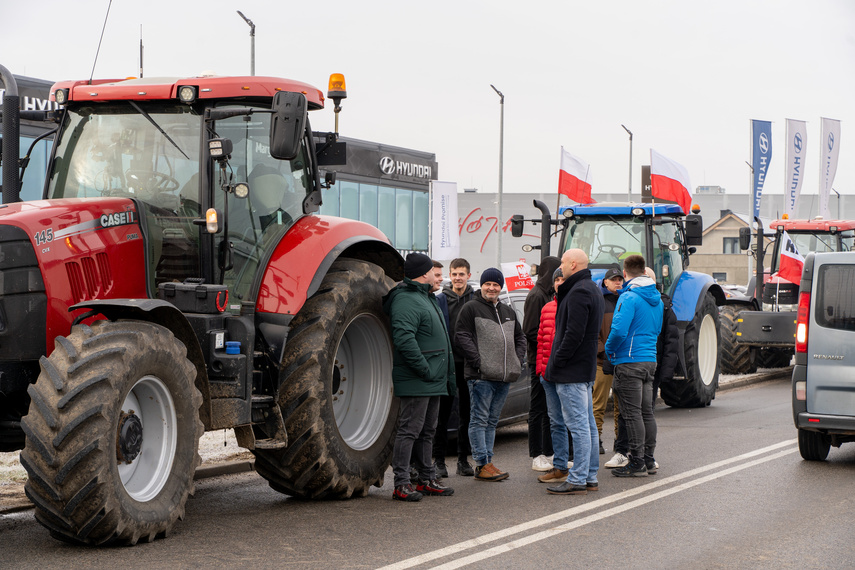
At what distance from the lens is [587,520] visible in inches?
281

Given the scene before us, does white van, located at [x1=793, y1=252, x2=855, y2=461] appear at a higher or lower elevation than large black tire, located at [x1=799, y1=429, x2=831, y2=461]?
higher

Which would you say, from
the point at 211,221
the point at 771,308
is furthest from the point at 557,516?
the point at 771,308

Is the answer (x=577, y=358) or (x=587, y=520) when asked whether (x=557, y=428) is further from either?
(x=587, y=520)

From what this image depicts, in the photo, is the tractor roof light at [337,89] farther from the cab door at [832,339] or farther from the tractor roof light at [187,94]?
the cab door at [832,339]

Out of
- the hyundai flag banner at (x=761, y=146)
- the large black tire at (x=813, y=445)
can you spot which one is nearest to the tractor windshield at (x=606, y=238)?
the large black tire at (x=813, y=445)

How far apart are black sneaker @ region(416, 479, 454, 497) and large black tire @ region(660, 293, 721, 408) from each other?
19.6ft

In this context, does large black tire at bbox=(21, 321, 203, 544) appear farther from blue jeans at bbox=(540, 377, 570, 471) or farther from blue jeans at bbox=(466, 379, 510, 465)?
blue jeans at bbox=(540, 377, 570, 471)

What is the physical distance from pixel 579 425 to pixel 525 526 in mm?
1512

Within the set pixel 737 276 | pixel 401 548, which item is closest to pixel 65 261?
pixel 401 548

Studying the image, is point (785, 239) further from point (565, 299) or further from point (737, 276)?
point (737, 276)

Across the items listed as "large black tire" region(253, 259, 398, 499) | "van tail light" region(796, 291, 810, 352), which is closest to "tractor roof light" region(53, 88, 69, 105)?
"large black tire" region(253, 259, 398, 499)

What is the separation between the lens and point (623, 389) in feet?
29.5

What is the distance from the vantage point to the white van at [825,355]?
927 cm

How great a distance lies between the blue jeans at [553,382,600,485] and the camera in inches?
323
